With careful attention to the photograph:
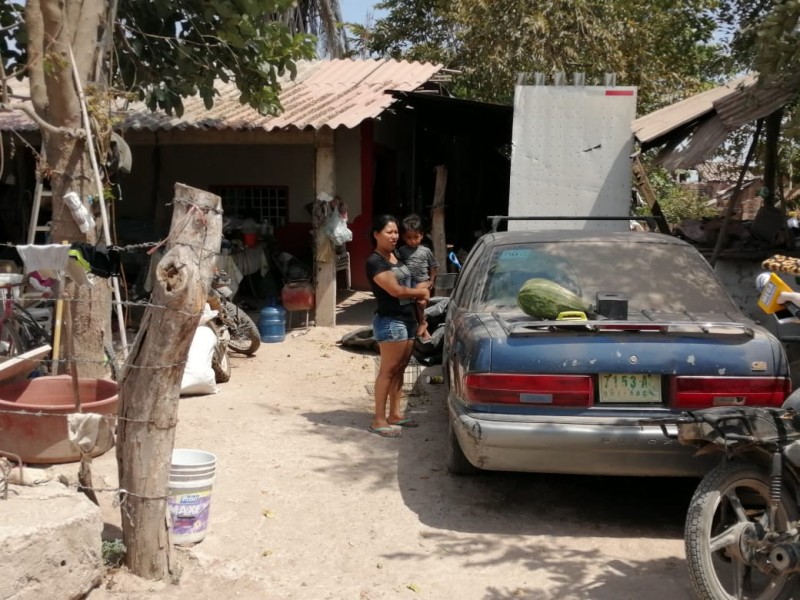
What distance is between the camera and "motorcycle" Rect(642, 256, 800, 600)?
11.0 ft

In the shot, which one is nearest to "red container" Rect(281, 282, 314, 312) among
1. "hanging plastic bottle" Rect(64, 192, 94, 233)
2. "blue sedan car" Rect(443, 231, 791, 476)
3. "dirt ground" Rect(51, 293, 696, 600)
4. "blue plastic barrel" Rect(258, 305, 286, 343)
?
"blue plastic barrel" Rect(258, 305, 286, 343)

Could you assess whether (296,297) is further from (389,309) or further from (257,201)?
(389,309)

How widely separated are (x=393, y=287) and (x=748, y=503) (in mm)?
2910

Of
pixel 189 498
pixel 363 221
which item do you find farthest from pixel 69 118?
pixel 363 221

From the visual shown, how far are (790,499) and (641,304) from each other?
184cm

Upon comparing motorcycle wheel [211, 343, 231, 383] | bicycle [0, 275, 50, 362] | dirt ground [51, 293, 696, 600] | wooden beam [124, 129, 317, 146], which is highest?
wooden beam [124, 129, 317, 146]

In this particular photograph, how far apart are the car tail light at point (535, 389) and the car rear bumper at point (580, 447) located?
0.09m

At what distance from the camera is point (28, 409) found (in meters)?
5.30

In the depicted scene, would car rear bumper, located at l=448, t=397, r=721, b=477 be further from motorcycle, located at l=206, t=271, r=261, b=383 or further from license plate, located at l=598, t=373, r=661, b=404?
motorcycle, located at l=206, t=271, r=261, b=383

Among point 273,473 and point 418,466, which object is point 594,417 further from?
point 273,473

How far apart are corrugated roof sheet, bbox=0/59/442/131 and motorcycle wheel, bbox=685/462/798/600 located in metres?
7.59

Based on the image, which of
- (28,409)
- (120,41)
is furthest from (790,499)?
(120,41)

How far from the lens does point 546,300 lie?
4.67 meters

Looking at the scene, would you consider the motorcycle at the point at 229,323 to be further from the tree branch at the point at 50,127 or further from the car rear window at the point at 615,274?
the car rear window at the point at 615,274
